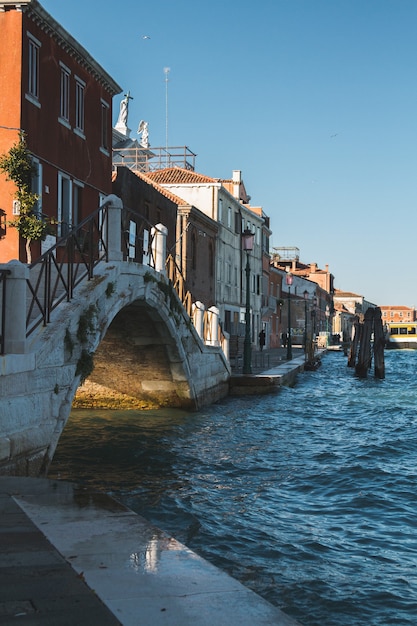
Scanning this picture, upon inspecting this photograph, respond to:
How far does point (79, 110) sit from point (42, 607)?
16706 mm

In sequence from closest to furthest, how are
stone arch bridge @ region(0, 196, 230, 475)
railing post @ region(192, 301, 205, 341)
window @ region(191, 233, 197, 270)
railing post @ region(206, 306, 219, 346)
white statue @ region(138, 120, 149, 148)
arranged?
stone arch bridge @ region(0, 196, 230, 475), railing post @ region(192, 301, 205, 341), railing post @ region(206, 306, 219, 346), window @ region(191, 233, 197, 270), white statue @ region(138, 120, 149, 148)

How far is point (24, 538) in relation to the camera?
4.58 meters

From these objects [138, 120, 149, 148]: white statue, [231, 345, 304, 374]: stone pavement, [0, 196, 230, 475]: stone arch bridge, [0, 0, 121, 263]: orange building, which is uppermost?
[138, 120, 149, 148]: white statue

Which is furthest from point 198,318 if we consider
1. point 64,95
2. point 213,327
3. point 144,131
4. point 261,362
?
point 144,131

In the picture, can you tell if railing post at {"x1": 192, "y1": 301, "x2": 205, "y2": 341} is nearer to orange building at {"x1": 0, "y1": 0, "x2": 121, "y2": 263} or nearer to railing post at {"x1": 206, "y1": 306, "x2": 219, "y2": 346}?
railing post at {"x1": 206, "y1": 306, "x2": 219, "y2": 346}

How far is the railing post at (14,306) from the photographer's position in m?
7.56

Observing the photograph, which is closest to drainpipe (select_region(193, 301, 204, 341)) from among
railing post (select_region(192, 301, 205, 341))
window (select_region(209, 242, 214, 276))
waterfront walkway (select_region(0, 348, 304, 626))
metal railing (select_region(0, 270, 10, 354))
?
railing post (select_region(192, 301, 205, 341))

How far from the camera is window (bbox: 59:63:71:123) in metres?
17.3

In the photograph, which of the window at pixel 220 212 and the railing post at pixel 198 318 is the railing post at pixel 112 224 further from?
the window at pixel 220 212

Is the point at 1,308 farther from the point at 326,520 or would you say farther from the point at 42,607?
the point at 42,607

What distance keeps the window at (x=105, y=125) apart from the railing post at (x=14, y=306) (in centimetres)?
1333

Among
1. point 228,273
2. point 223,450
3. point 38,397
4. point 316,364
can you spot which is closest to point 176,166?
point 228,273

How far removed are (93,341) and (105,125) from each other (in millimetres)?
11758

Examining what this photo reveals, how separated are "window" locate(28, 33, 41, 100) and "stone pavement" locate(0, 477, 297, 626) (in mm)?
12202
